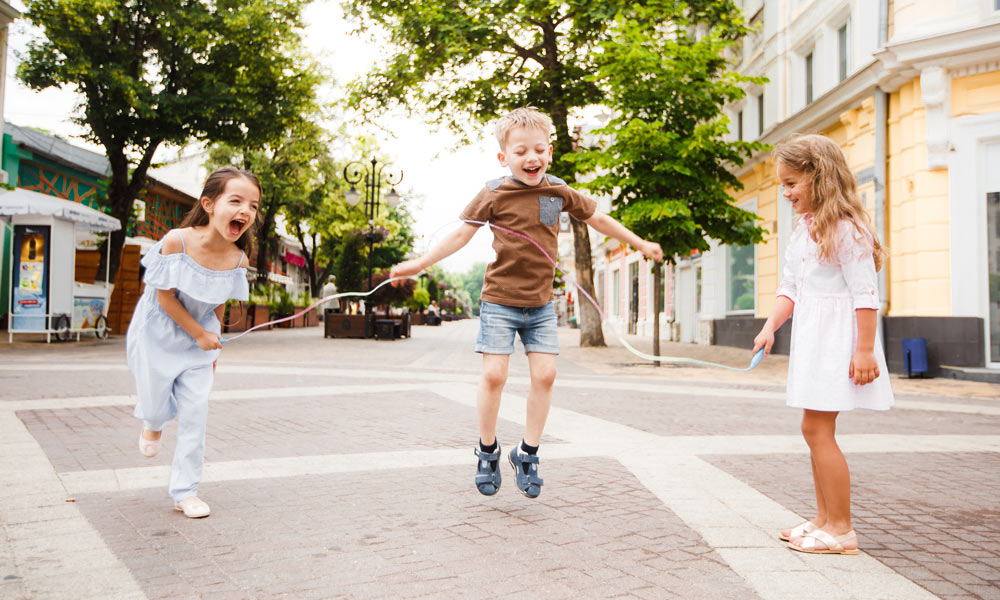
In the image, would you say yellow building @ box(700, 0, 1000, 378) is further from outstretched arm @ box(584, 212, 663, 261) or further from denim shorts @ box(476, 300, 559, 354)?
denim shorts @ box(476, 300, 559, 354)

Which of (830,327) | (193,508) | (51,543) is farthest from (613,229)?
(51,543)

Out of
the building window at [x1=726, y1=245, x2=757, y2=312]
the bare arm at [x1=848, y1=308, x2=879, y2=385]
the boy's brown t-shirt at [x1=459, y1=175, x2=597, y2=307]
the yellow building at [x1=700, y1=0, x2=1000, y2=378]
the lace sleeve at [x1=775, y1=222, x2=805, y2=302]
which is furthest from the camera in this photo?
the building window at [x1=726, y1=245, x2=757, y2=312]

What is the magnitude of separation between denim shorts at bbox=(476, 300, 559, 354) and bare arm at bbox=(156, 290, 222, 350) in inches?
46.9

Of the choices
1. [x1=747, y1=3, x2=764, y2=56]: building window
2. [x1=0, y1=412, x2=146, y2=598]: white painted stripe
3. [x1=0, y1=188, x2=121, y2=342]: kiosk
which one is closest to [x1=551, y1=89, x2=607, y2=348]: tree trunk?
[x1=747, y1=3, x2=764, y2=56]: building window

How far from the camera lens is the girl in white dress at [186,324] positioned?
10.6 feet

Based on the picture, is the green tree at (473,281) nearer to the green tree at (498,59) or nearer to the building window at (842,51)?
the green tree at (498,59)

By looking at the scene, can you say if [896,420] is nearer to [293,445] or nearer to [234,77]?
[293,445]

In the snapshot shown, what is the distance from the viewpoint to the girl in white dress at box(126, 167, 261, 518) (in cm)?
323

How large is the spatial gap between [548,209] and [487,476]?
1.29 m

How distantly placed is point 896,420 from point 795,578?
16.2 ft

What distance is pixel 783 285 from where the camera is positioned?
3.11 meters

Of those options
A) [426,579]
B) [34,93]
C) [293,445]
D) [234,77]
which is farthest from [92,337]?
[426,579]

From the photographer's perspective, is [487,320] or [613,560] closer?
[613,560]

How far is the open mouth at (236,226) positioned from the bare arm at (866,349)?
258 cm
